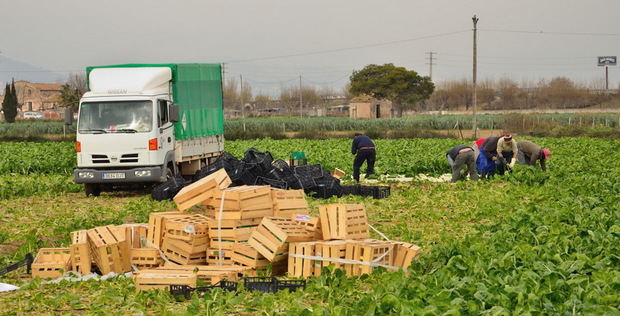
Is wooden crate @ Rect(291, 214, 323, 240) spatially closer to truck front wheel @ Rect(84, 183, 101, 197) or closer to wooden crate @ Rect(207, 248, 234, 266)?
wooden crate @ Rect(207, 248, 234, 266)

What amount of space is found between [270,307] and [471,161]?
15867 mm

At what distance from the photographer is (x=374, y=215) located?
17.0 meters

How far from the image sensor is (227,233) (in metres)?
11.7

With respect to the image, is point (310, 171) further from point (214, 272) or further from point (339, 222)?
point (214, 272)

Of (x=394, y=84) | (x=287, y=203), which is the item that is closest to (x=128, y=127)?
(x=287, y=203)

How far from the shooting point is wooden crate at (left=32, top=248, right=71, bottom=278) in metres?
11.3

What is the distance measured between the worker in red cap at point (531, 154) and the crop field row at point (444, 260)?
327 cm

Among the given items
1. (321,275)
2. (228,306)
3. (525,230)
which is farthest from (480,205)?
(228,306)

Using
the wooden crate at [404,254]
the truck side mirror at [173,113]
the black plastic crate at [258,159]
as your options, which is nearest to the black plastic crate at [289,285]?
the wooden crate at [404,254]

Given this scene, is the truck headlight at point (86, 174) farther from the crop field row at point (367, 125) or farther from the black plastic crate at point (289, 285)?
the crop field row at point (367, 125)

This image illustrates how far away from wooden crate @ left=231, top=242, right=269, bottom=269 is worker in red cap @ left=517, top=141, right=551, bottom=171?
14.9m

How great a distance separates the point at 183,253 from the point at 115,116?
10403 millimetres

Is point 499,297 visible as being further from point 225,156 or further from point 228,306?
point 225,156

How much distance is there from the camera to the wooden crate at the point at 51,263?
11305 millimetres
